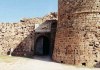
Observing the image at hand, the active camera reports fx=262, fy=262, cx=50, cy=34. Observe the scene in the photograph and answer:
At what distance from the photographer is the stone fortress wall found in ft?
70.9

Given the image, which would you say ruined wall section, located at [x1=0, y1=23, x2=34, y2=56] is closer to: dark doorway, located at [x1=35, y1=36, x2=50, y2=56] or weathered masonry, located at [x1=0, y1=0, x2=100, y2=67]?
dark doorway, located at [x1=35, y1=36, x2=50, y2=56]

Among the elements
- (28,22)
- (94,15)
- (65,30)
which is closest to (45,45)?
(28,22)

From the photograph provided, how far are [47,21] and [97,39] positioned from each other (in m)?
6.84

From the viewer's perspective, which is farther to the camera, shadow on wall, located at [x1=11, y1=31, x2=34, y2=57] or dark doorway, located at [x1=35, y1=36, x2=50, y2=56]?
dark doorway, located at [x1=35, y1=36, x2=50, y2=56]

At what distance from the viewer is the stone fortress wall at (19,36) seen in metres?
21.6

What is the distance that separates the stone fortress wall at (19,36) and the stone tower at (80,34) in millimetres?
5071

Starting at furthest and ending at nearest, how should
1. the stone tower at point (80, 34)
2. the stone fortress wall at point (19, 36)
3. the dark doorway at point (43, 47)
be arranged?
the dark doorway at point (43, 47)
the stone fortress wall at point (19, 36)
the stone tower at point (80, 34)

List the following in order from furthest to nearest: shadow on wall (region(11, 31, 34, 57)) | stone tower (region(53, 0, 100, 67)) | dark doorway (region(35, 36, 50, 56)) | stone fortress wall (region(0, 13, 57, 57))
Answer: dark doorway (region(35, 36, 50, 56)) < stone fortress wall (region(0, 13, 57, 57)) < shadow on wall (region(11, 31, 34, 57)) < stone tower (region(53, 0, 100, 67))

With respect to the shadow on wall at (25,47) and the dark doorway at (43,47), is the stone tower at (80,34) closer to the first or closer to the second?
the shadow on wall at (25,47)

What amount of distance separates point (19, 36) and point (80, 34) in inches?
296

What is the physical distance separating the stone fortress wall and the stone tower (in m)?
5.07

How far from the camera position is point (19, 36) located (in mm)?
22000

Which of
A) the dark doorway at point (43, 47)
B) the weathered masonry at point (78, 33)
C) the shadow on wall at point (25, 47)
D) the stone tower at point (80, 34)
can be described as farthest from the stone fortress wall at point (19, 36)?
the stone tower at point (80, 34)

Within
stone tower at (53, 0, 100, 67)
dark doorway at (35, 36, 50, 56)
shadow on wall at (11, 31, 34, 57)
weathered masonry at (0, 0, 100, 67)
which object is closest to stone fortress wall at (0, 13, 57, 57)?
shadow on wall at (11, 31, 34, 57)
